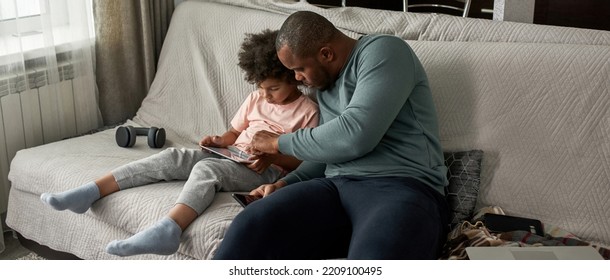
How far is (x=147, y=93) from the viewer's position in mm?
3246

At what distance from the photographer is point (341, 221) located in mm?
2037

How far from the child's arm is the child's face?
0.68 ft

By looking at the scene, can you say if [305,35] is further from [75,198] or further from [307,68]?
[75,198]

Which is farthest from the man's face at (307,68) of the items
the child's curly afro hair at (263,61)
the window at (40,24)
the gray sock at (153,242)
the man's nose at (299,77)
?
the window at (40,24)

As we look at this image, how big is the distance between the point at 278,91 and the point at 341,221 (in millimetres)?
536

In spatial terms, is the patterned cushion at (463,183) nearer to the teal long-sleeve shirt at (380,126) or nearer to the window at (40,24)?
the teal long-sleeve shirt at (380,126)

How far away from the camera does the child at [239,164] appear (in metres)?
2.31

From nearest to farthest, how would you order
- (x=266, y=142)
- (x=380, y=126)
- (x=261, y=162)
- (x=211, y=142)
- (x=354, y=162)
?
(x=380, y=126), (x=354, y=162), (x=266, y=142), (x=261, y=162), (x=211, y=142)

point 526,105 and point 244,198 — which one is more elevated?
point 526,105

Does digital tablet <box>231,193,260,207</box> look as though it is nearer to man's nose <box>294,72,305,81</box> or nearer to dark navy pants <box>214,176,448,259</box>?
dark navy pants <box>214,176,448,259</box>

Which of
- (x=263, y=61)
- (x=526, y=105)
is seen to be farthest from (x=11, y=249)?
(x=526, y=105)

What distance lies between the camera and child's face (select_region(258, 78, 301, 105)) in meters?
2.38

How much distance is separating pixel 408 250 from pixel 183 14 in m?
1.66

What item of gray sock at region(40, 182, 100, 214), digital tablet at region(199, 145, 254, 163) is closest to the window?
gray sock at region(40, 182, 100, 214)
